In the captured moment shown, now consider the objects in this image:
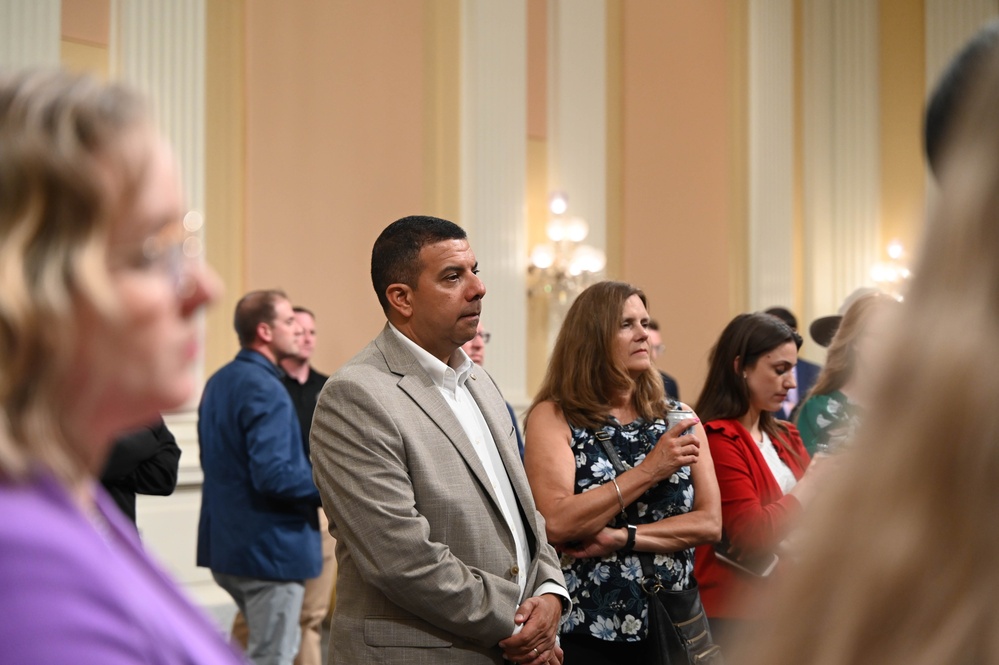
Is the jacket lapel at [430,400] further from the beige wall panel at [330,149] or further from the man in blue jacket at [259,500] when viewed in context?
the beige wall panel at [330,149]

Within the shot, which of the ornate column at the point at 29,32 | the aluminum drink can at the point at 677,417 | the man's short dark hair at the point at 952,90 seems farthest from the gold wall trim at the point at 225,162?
the man's short dark hair at the point at 952,90

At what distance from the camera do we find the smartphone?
354cm

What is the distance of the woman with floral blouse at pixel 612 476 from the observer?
10.5 feet

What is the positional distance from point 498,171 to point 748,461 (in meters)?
5.22

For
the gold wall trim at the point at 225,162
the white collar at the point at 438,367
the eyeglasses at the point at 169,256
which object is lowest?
the white collar at the point at 438,367

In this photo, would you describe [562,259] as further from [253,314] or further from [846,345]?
[846,345]

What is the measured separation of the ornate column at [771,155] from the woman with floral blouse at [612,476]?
24.7ft

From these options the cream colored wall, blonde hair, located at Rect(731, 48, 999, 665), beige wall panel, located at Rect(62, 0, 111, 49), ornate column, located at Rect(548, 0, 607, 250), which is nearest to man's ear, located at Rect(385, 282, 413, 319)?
blonde hair, located at Rect(731, 48, 999, 665)

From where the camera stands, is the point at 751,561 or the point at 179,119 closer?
the point at 751,561

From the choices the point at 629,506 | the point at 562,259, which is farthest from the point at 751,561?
the point at 562,259

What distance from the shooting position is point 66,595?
77 cm

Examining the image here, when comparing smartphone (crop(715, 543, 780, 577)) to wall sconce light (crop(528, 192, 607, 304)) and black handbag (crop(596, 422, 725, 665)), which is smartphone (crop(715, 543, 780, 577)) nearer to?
black handbag (crop(596, 422, 725, 665))

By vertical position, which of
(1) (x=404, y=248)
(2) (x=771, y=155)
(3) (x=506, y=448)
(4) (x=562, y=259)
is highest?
(2) (x=771, y=155)

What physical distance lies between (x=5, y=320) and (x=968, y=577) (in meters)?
0.72
